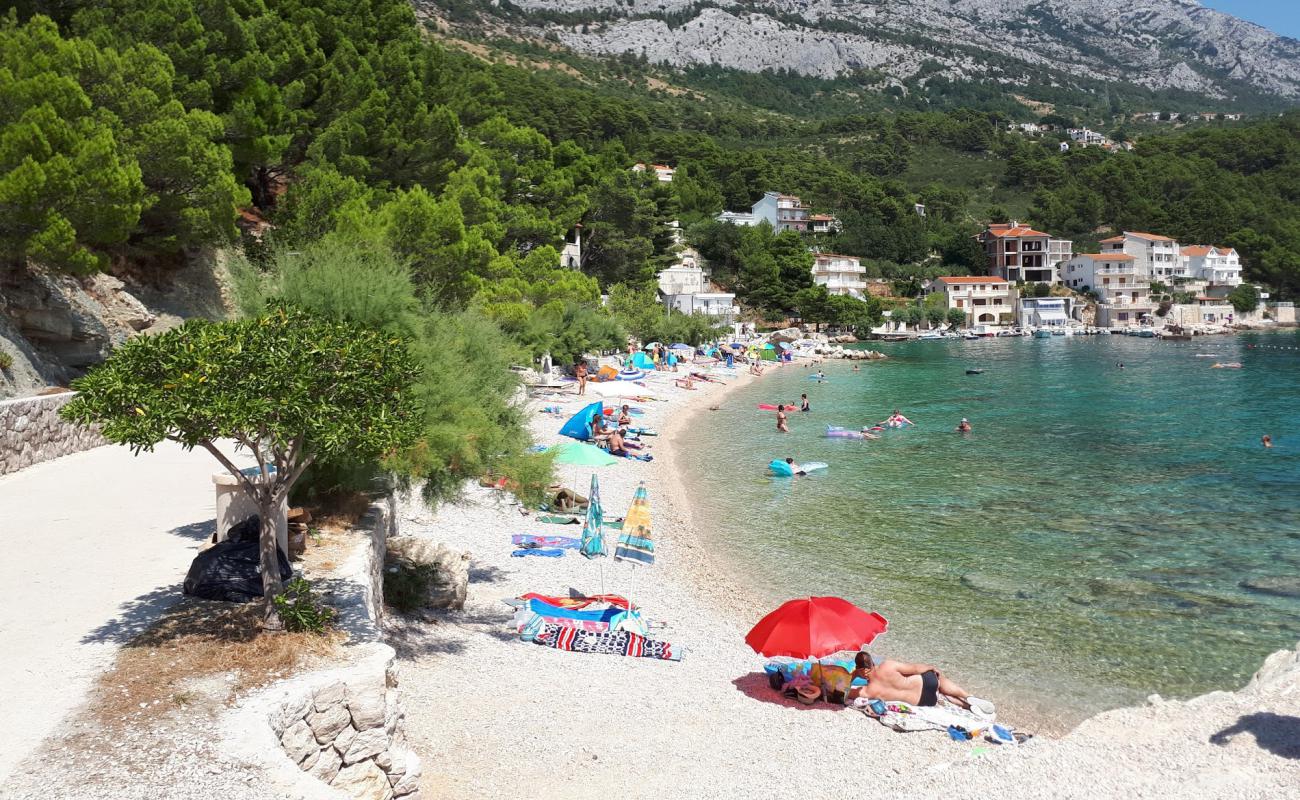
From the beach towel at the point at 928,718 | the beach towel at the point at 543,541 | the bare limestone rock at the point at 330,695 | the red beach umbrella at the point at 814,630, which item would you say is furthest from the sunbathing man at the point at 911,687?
the beach towel at the point at 543,541

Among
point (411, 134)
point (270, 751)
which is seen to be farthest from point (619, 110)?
point (270, 751)

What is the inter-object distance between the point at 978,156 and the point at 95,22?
467 ft

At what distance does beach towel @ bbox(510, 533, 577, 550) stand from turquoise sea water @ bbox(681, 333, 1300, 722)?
113 inches

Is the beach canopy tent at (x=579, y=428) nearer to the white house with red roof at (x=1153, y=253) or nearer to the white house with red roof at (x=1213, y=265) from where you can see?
the white house with red roof at (x=1153, y=253)

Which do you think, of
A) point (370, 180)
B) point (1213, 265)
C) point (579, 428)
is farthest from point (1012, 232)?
point (579, 428)

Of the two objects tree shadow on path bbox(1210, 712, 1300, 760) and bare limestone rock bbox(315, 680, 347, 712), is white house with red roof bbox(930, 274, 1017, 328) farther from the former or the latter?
bare limestone rock bbox(315, 680, 347, 712)

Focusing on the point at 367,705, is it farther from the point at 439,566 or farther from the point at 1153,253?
the point at 1153,253

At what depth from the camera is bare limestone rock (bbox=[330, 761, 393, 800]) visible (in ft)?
20.5

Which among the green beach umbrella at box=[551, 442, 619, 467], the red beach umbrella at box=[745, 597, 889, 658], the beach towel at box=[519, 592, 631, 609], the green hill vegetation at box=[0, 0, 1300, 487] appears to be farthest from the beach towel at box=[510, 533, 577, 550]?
the red beach umbrella at box=[745, 597, 889, 658]

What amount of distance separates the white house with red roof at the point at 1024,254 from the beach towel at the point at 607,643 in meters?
99.4

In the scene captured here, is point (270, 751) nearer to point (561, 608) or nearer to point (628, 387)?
point (561, 608)

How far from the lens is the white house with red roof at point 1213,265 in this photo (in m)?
99.4

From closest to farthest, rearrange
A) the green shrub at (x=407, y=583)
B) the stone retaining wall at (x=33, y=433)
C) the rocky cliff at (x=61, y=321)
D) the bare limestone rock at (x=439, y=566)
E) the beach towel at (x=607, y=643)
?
the green shrub at (x=407, y=583) → the beach towel at (x=607, y=643) → the bare limestone rock at (x=439, y=566) → the stone retaining wall at (x=33, y=433) → the rocky cliff at (x=61, y=321)

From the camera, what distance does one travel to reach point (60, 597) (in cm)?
823
